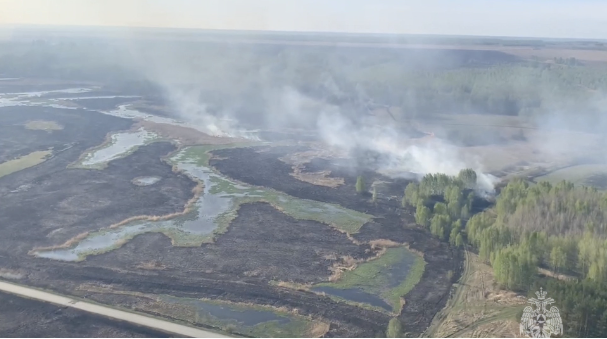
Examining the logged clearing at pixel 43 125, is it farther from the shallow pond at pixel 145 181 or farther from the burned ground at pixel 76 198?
the shallow pond at pixel 145 181

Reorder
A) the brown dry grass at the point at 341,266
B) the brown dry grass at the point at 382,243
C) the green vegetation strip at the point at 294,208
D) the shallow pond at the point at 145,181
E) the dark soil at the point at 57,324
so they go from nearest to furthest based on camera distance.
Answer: the dark soil at the point at 57,324 < the brown dry grass at the point at 341,266 < the brown dry grass at the point at 382,243 < the green vegetation strip at the point at 294,208 < the shallow pond at the point at 145,181

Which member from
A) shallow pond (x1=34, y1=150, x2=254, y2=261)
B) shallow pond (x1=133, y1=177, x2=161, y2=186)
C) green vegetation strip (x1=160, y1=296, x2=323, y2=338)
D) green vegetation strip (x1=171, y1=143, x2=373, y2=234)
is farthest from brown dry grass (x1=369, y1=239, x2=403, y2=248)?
shallow pond (x1=133, y1=177, x2=161, y2=186)

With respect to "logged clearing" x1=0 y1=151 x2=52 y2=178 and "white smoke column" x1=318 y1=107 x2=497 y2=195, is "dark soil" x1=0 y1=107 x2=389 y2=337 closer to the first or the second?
"logged clearing" x1=0 y1=151 x2=52 y2=178

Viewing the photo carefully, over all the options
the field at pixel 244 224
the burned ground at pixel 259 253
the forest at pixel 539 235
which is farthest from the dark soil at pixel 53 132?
the forest at pixel 539 235

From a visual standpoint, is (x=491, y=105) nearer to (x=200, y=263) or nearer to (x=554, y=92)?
(x=554, y=92)

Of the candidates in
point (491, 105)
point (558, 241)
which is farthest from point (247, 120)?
point (558, 241)

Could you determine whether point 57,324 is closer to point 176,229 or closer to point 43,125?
point 176,229

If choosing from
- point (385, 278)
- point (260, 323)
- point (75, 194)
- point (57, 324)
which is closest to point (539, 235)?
point (385, 278)

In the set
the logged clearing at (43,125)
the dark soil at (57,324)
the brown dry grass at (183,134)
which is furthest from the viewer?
the logged clearing at (43,125)
